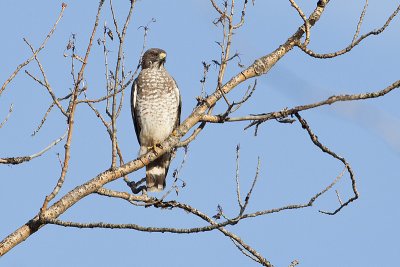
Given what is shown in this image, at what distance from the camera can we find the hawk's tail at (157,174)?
789cm

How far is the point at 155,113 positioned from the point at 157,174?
0.73 metres

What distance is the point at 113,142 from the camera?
477cm

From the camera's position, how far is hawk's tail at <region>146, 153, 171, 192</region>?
7895 mm

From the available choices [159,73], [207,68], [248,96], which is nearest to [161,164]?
[159,73]

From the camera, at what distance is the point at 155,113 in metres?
7.87

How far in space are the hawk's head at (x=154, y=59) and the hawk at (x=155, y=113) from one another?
0.18m

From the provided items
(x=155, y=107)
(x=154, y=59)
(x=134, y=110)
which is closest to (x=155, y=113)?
(x=155, y=107)

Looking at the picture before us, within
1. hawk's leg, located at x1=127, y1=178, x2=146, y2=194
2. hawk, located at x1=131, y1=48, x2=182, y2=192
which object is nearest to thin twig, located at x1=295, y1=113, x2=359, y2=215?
hawk's leg, located at x1=127, y1=178, x2=146, y2=194

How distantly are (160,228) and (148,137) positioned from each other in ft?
12.3

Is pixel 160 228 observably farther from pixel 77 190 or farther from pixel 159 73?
pixel 159 73

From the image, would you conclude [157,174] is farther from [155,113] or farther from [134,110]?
[134,110]

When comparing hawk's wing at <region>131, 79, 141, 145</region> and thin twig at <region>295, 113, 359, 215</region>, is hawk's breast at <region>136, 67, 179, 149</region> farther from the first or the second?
thin twig at <region>295, 113, 359, 215</region>

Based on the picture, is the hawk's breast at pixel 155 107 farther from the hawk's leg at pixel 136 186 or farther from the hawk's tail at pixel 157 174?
the hawk's leg at pixel 136 186

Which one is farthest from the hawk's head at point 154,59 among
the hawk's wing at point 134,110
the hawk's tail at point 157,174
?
the hawk's tail at point 157,174
